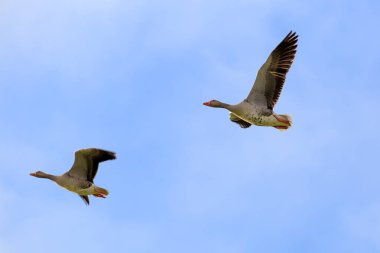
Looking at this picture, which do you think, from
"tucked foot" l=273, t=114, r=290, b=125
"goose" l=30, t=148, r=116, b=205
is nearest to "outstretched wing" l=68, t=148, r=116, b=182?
"goose" l=30, t=148, r=116, b=205

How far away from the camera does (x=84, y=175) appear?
2803cm

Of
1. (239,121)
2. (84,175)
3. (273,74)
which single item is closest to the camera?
(273,74)

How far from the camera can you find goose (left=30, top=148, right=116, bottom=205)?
2766cm

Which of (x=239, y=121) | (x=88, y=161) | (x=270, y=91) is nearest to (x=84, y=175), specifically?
(x=88, y=161)

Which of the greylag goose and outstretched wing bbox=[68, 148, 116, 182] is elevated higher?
the greylag goose

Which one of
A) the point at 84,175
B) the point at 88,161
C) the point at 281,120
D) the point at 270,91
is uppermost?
the point at 270,91

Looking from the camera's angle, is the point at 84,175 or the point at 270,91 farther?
the point at 84,175

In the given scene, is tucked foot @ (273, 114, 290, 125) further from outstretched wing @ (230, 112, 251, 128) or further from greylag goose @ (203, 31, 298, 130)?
outstretched wing @ (230, 112, 251, 128)

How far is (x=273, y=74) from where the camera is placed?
27234mm

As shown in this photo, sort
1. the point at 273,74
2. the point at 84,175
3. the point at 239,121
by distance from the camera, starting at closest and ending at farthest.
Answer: the point at 273,74 → the point at 84,175 → the point at 239,121

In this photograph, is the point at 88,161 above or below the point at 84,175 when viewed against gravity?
above

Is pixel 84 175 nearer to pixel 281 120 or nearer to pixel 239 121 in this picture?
pixel 239 121

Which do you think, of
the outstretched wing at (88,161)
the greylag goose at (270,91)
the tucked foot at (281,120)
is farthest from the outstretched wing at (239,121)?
the outstretched wing at (88,161)

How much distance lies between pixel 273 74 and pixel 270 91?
1.78ft
